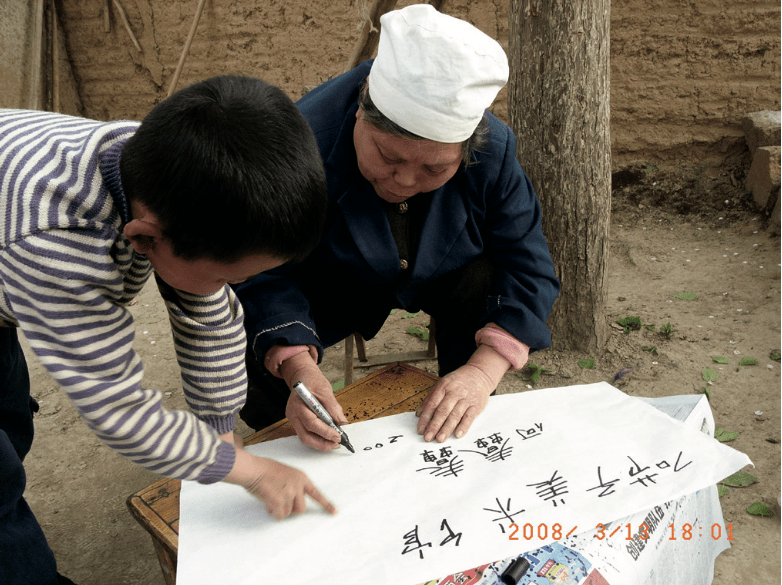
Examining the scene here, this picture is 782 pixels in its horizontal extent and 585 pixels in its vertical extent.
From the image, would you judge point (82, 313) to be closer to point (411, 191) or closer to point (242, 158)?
point (242, 158)

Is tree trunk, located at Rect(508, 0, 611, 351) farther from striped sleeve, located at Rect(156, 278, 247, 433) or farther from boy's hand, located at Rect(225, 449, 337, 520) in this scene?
boy's hand, located at Rect(225, 449, 337, 520)

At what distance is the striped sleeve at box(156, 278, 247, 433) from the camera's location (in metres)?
1.12

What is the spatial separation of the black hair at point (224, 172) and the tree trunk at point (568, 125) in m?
1.66

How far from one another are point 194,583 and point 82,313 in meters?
0.47

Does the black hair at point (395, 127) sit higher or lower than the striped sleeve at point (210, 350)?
higher

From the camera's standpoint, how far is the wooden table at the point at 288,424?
1.08 meters

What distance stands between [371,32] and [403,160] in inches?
65.3

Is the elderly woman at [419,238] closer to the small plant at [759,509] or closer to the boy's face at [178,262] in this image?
the boy's face at [178,262]

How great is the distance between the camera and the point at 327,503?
1.05 meters

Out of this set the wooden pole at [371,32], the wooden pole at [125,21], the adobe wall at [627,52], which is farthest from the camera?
the wooden pole at [125,21]

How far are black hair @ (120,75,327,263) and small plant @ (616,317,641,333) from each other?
2.27 meters

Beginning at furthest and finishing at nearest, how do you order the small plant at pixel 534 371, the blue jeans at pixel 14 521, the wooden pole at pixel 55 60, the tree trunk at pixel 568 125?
the wooden pole at pixel 55 60 < the small plant at pixel 534 371 < the tree trunk at pixel 568 125 < the blue jeans at pixel 14 521
